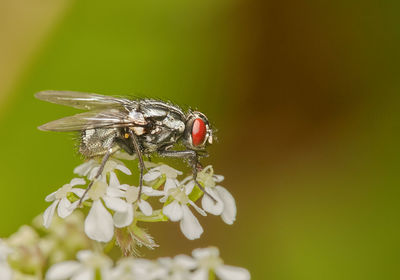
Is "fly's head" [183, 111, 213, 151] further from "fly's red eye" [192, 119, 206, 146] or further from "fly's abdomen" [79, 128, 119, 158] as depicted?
"fly's abdomen" [79, 128, 119, 158]

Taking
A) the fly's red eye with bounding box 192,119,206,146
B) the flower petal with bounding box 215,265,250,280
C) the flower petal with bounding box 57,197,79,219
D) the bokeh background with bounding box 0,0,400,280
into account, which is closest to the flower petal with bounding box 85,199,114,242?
the flower petal with bounding box 57,197,79,219

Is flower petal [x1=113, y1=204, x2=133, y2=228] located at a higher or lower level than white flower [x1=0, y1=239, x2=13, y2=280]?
higher

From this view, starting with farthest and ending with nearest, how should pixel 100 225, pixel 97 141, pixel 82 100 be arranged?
1. pixel 82 100
2. pixel 97 141
3. pixel 100 225

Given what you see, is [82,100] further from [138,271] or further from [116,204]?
[138,271]

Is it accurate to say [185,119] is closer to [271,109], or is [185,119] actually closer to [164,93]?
[164,93]

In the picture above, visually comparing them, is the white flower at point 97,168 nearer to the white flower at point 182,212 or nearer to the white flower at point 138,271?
the white flower at point 182,212

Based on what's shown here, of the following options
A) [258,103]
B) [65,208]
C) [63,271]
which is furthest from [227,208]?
[258,103]

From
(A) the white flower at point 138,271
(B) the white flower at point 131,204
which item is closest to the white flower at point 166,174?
(B) the white flower at point 131,204
